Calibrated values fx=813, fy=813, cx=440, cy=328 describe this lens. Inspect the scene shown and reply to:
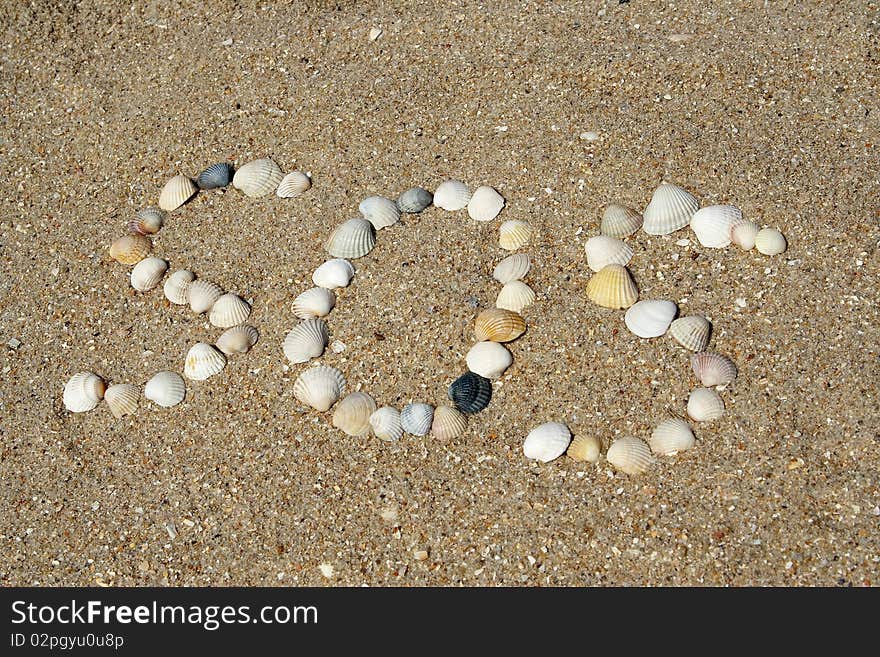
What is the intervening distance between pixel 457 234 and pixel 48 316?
178 centimetres

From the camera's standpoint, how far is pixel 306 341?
3.16m

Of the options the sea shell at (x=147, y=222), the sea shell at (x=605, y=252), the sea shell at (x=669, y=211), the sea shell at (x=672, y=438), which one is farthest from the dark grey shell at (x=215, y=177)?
the sea shell at (x=672, y=438)

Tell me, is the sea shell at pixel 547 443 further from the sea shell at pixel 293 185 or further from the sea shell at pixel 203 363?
the sea shell at pixel 293 185

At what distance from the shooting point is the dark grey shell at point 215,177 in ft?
12.2

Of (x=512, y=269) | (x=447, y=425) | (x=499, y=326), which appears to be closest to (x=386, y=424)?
(x=447, y=425)

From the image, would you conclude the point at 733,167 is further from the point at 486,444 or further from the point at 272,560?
the point at 272,560

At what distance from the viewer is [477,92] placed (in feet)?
12.8

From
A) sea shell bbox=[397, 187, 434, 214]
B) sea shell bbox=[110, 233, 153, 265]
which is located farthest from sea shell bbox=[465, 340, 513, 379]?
sea shell bbox=[110, 233, 153, 265]

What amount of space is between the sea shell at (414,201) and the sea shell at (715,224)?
1.12 m

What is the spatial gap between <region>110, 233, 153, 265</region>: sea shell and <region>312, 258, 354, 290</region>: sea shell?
0.81 m

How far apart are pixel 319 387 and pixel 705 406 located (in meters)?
1.40

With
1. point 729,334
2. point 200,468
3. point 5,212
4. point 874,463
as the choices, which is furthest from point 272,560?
point 5,212

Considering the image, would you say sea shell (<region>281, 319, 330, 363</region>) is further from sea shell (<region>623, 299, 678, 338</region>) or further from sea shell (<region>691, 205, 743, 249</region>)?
sea shell (<region>691, 205, 743, 249</region>)

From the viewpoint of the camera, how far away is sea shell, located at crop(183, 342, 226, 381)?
3188 millimetres
